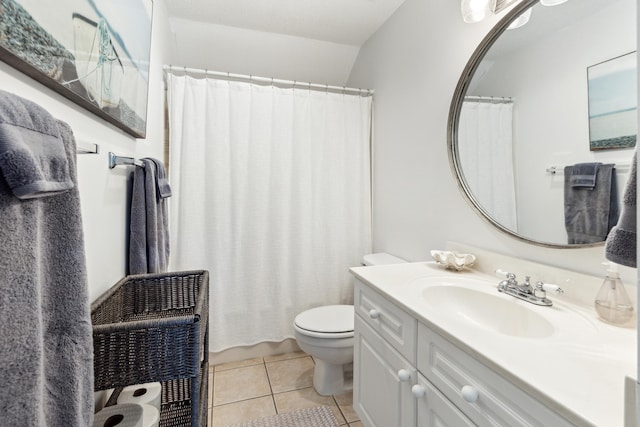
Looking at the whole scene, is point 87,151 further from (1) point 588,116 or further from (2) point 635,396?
(1) point 588,116

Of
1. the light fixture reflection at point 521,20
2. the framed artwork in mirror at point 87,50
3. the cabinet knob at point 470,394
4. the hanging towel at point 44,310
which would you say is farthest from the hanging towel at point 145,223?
the light fixture reflection at point 521,20

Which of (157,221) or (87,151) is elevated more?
(87,151)

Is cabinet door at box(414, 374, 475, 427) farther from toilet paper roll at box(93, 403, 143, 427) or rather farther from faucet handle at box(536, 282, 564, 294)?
toilet paper roll at box(93, 403, 143, 427)

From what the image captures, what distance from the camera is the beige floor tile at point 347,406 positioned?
1617 millimetres

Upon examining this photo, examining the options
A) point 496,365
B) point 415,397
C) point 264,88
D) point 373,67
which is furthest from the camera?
point 373,67

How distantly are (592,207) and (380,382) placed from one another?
3.21 feet

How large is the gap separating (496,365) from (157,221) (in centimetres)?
127

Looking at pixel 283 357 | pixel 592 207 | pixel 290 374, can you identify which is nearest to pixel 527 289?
pixel 592 207

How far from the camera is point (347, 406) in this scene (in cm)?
170

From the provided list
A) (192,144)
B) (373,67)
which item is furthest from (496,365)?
(373,67)

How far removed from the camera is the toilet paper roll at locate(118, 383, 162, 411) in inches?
39.1

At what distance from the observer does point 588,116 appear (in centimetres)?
101

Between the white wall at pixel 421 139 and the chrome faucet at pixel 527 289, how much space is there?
0.12m

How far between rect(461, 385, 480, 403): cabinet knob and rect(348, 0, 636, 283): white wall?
642mm
